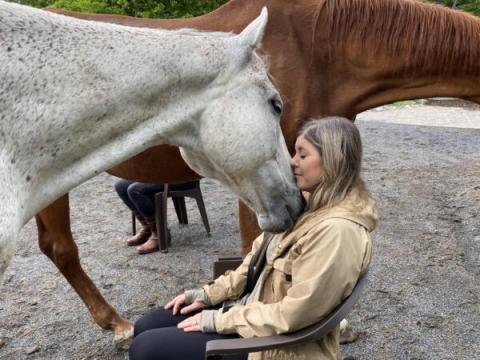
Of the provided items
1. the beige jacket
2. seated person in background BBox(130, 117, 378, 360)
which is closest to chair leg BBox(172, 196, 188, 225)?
seated person in background BBox(130, 117, 378, 360)

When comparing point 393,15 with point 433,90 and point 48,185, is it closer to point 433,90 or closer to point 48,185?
point 433,90

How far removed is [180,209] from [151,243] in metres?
0.70

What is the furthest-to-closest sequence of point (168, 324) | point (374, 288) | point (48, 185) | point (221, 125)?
point (374, 288) < point (168, 324) < point (221, 125) < point (48, 185)

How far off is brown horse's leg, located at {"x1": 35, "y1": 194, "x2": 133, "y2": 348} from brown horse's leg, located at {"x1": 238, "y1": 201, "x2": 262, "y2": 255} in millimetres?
989

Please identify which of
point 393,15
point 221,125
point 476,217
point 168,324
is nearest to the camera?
point 221,125

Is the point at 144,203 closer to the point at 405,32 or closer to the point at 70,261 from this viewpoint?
the point at 70,261

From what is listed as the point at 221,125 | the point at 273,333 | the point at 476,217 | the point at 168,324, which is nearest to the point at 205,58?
the point at 221,125

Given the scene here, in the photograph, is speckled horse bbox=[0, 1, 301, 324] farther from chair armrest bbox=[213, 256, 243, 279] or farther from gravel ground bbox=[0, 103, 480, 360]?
gravel ground bbox=[0, 103, 480, 360]

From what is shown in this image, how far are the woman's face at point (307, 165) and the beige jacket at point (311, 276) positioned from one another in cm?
12

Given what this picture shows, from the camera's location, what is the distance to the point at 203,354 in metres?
1.62

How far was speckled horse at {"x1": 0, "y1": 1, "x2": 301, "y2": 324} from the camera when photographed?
1314mm

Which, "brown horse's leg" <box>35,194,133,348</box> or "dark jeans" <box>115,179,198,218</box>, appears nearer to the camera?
"brown horse's leg" <box>35,194,133,348</box>

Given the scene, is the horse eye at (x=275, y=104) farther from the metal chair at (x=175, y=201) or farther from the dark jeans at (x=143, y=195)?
the dark jeans at (x=143, y=195)

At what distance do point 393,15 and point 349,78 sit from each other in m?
0.45
